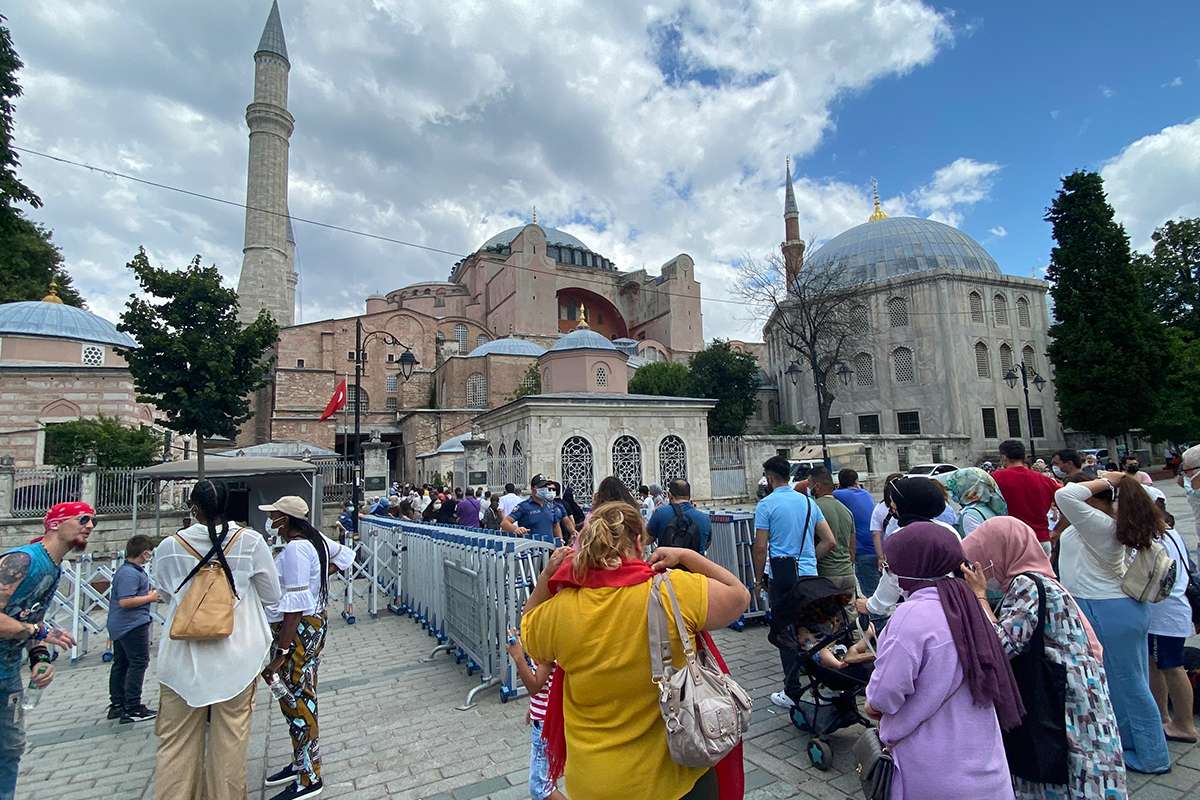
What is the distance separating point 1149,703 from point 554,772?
11.4 ft

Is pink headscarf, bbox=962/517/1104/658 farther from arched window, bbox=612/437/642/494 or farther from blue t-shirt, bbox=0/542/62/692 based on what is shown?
arched window, bbox=612/437/642/494

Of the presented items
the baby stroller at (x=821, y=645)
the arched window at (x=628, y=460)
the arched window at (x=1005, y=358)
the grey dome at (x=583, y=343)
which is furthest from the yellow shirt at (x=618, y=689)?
the arched window at (x=1005, y=358)

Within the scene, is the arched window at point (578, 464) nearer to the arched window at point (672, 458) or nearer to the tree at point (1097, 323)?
the arched window at point (672, 458)

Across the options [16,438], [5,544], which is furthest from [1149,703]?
[16,438]

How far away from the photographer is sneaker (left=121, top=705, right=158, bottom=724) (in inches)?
198

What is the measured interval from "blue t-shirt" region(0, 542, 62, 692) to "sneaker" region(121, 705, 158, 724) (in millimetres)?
2509

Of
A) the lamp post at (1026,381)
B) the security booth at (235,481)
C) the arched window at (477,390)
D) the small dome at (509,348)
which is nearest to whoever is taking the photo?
the security booth at (235,481)

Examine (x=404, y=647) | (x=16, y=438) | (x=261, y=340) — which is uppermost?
(x=261, y=340)

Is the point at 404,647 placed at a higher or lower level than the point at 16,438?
lower

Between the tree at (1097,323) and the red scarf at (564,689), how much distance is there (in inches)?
1279

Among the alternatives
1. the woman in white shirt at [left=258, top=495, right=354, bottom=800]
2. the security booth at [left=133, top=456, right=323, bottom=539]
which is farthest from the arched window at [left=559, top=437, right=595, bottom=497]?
the woman in white shirt at [left=258, top=495, right=354, bottom=800]

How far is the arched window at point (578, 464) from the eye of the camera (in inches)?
760

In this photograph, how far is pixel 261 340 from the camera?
55.2ft

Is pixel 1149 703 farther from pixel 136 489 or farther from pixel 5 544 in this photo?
pixel 5 544
